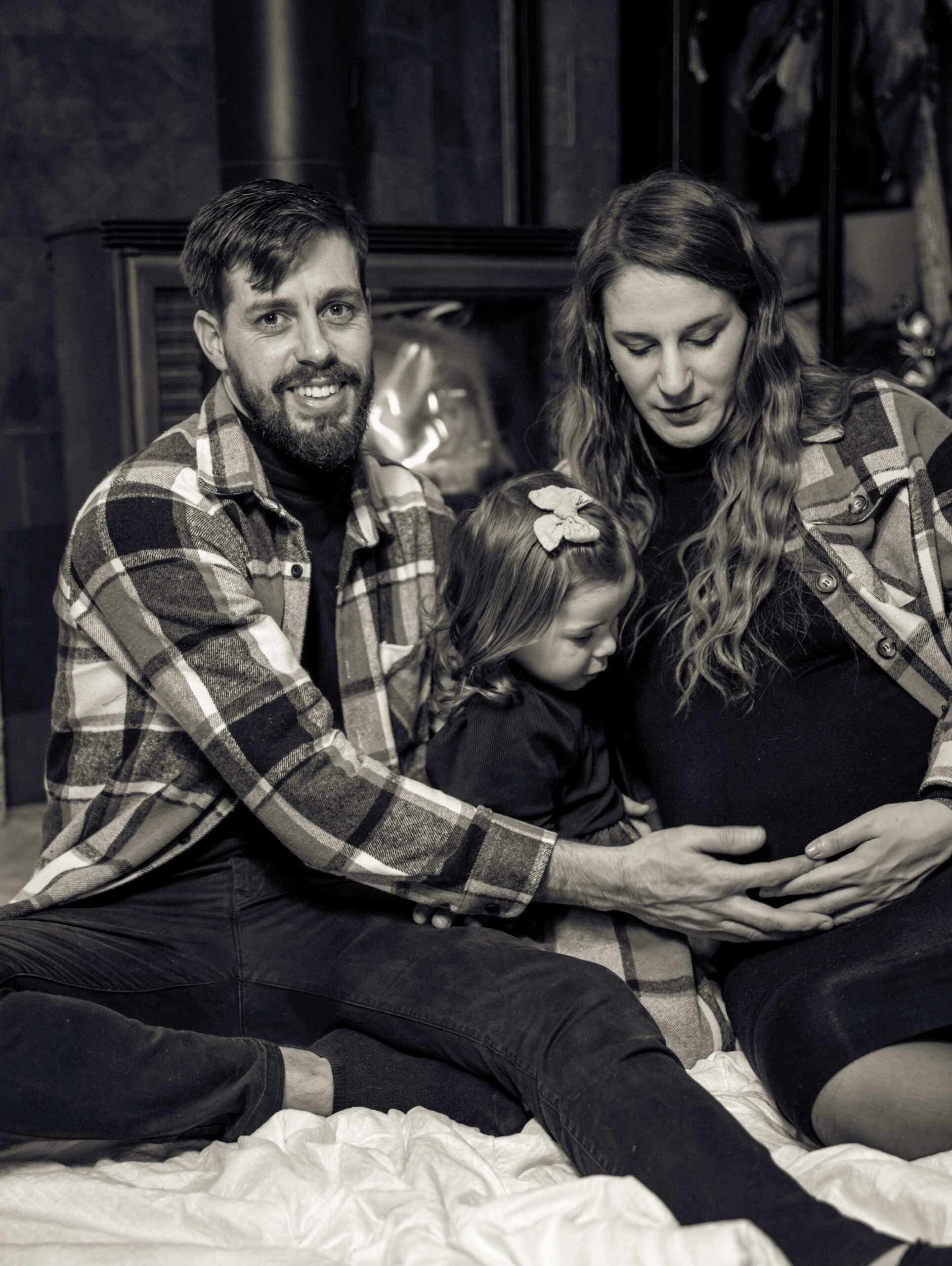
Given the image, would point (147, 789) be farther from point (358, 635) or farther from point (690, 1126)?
point (690, 1126)

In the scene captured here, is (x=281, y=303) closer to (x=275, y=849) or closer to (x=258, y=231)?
(x=258, y=231)

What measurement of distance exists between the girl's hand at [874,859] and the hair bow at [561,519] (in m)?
0.49

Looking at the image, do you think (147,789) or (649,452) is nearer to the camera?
(147,789)

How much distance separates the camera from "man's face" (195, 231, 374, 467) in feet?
5.27

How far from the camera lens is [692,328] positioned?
5.07 ft

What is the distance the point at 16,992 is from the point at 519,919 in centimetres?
66

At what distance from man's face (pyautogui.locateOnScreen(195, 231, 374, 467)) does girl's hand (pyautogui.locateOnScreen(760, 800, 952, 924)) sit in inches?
33.0

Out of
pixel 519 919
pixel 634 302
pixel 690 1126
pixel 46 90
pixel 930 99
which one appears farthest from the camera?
pixel 930 99

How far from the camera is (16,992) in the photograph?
1.34m

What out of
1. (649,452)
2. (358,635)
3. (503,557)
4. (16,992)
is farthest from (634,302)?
(16,992)

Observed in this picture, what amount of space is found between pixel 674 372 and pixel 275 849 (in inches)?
33.1

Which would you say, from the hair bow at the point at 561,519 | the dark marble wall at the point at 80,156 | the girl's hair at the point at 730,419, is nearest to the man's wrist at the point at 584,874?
the girl's hair at the point at 730,419

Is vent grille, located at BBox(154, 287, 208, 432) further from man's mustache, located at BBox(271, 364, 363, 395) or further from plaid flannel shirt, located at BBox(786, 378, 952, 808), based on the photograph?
plaid flannel shirt, located at BBox(786, 378, 952, 808)

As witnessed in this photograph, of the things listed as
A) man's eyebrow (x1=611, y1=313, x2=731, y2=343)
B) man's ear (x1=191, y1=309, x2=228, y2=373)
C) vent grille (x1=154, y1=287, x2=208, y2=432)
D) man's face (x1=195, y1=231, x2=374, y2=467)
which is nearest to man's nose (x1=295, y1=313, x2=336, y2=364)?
man's face (x1=195, y1=231, x2=374, y2=467)
